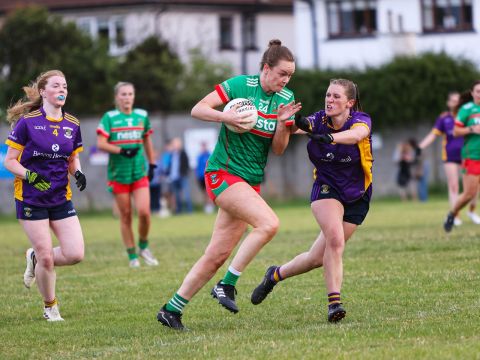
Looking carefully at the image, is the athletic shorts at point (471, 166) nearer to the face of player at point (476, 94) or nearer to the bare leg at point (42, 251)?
the face of player at point (476, 94)

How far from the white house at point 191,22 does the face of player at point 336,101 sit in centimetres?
3476

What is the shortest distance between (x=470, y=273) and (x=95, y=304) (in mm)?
3801

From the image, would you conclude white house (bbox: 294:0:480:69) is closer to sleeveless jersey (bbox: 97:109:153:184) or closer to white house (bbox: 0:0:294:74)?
white house (bbox: 0:0:294:74)

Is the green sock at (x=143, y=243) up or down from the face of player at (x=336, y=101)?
down

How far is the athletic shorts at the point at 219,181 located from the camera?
805cm

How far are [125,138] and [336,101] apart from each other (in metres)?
5.75

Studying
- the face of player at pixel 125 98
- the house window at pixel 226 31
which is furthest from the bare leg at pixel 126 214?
the house window at pixel 226 31

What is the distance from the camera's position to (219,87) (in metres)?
8.16

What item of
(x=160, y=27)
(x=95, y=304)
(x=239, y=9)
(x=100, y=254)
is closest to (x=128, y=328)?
(x=95, y=304)

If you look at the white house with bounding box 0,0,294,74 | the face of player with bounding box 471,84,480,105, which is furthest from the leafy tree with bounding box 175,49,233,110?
the face of player with bounding box 471,84,480,105

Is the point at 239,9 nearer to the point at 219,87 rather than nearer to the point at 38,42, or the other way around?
the point at 38,42

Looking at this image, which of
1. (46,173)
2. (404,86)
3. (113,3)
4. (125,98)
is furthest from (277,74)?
(113,3)

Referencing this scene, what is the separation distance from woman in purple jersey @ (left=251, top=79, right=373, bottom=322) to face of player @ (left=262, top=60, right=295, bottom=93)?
0.37 m

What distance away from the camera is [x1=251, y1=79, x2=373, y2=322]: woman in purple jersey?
823 cm
